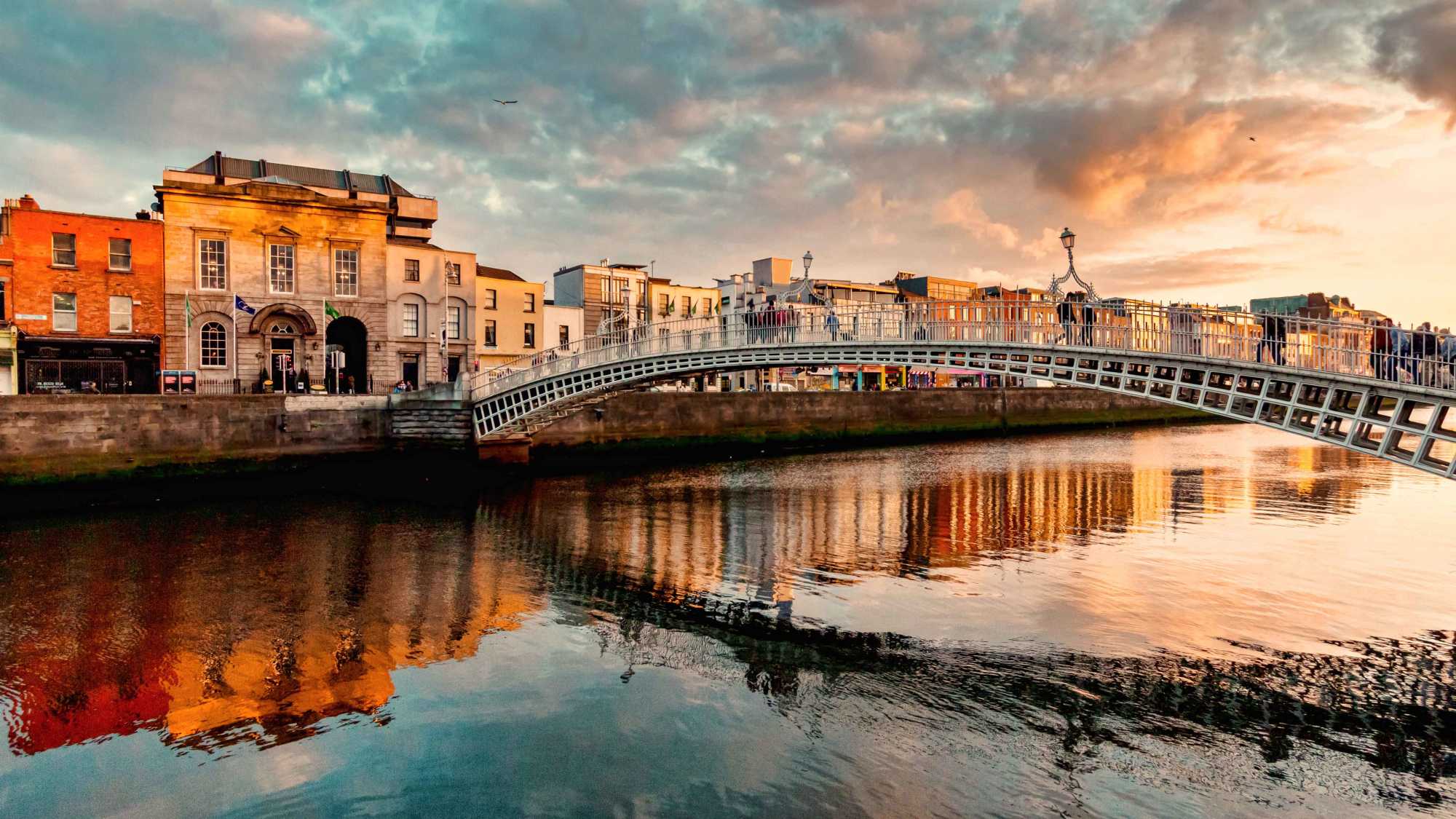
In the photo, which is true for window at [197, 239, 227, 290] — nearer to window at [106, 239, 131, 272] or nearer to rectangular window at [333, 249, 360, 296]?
window at [106, 239, 131, 272]

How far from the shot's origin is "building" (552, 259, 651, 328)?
49219 millimetres

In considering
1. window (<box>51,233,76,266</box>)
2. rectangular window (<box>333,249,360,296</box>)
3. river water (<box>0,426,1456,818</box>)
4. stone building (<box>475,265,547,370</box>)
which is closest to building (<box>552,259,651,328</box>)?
stone building (<box>475,265,547,370</box>)

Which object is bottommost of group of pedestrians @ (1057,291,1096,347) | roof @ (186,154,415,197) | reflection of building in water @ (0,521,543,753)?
reflection of building in water @ (0,521,543,753)

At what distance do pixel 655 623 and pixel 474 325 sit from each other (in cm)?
2996

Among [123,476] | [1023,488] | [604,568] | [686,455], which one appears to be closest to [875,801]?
[604,568]

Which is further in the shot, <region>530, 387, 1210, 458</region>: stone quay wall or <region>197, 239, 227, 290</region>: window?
<region>530, 387, 1210, 458</region>: stone quay wall

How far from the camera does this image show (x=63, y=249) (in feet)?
97.2

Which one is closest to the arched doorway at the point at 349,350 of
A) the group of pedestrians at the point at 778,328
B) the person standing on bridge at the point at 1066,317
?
the group of pedestrians at the point at 778,328

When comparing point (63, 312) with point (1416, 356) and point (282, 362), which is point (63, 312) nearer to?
point (282, 362)

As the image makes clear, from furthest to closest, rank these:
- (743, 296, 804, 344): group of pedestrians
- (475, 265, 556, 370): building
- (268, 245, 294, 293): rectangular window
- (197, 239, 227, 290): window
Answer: (475, 265, 556, 370): building
(268, 245, 294, 293): rectangular window
(197, 239, 227, 290): window
(743, 296, 804, 344): group of pedestrians

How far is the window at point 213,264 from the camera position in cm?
3212

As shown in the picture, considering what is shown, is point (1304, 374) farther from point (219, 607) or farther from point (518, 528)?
point (219, 607)

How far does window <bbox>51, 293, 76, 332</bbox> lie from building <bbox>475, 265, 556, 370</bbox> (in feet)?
50.3

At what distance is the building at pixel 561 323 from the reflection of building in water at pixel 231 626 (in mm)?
27537
